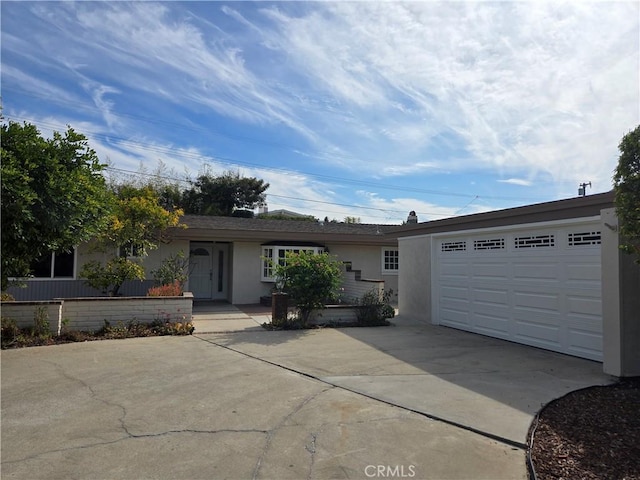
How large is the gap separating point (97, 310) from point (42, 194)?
4.21 meters

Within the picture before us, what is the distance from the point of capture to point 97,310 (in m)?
9.60

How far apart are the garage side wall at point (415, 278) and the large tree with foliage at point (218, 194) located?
26.1 metres

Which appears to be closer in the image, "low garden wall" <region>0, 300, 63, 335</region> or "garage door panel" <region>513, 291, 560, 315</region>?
"garage door panel" <region>513, 291, 560, 315</region>

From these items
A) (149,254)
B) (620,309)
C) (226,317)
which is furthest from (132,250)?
(620,309)

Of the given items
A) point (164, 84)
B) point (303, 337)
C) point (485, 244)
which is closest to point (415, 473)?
point (303, 337)

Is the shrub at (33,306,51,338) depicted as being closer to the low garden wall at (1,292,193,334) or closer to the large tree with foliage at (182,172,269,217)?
the low garden wall at (1,292,193,334)

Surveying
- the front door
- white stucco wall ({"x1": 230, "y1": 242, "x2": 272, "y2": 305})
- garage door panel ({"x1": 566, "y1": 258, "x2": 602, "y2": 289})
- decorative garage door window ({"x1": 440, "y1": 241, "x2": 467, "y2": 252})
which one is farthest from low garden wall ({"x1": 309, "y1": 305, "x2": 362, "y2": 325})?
the front door

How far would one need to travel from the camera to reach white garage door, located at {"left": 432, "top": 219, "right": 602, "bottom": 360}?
7.53 m

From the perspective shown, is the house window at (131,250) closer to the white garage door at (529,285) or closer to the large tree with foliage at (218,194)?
the white garage door at (529,285)

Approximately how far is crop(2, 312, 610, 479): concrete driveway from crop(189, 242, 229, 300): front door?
338 inches

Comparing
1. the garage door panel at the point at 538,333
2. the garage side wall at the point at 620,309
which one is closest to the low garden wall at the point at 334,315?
the garage door panel at the point at 538,333

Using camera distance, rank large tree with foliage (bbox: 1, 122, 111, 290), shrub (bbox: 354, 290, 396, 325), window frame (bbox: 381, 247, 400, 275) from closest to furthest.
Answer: large tree with foliage (bbox: 1, 122, 111, 290) → shrub (bbox: 354, 290, 396, 325) → window frame (bbox: 381, 247, 400, 275)

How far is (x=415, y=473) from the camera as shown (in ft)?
11.2

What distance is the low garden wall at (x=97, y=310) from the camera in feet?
28.9
